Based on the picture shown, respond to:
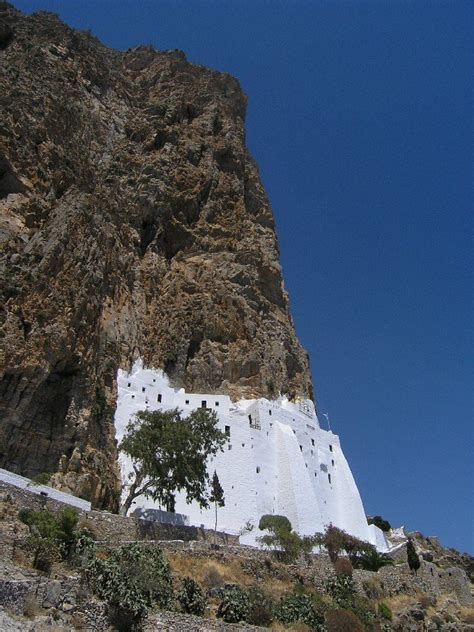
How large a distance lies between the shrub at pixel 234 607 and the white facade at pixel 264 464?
51.8ft

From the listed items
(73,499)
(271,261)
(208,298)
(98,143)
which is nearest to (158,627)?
(73,499)

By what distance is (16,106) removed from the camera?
45.1 m

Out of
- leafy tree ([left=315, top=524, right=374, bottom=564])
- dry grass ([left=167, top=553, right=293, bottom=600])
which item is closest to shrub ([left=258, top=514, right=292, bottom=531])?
leafy tree ([left=315, top=524, right=374, bottom=564])

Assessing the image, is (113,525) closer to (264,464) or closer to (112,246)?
(264,464)

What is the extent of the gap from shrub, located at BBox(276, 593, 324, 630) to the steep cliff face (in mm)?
13473

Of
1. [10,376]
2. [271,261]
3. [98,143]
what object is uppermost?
[98,143]

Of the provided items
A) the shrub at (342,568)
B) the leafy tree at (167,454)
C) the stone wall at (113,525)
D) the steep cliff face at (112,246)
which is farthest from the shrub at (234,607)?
the steep cliff face at (112,246)

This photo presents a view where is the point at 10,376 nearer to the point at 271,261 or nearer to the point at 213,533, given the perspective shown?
the point at 213,533

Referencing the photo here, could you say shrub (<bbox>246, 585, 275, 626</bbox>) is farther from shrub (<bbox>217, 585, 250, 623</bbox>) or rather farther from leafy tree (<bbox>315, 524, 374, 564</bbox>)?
leafy tree (<bbox>315, 524, 374, 564</bbox>)

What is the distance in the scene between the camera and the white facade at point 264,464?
42.1 m

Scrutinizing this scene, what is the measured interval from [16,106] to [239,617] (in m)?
38.4

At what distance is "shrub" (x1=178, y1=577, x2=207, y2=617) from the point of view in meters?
21.7

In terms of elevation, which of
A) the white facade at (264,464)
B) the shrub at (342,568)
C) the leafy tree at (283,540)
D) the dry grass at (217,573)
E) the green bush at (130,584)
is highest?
the white facade at (264,464)

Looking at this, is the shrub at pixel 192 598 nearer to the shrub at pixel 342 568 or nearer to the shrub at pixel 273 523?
the shrub at pixel 342 568
